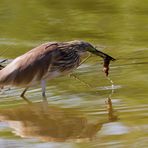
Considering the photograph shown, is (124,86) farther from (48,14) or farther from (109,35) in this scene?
(48,14)

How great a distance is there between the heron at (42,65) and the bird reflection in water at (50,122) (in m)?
0.43

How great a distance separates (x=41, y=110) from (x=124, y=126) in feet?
4.79

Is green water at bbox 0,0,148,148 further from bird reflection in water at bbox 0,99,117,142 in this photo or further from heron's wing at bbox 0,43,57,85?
heron's wing at bbox 0,43,57,85

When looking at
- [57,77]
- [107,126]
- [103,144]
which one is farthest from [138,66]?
[103,144]

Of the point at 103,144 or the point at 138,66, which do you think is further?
the point at 138,66

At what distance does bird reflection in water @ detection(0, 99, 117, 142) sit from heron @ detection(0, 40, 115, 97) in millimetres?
427

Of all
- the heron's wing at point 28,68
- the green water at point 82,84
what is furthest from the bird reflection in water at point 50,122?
the heron's wing at point 28,68

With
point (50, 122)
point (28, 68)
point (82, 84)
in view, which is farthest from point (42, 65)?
point (50, 122)

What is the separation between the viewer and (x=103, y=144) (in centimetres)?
750

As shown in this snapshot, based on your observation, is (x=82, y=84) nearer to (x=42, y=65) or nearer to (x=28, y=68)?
(x=42, y=65)

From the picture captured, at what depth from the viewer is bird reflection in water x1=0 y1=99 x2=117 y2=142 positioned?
315 inches

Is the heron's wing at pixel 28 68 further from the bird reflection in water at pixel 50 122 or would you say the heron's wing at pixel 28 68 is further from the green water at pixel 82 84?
the bird reflection in water at pixel 50 122

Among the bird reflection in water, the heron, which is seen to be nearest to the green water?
the bird reflection in water

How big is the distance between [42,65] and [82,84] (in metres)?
0.75
